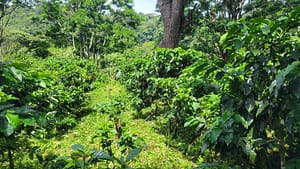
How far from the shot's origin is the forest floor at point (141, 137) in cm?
292

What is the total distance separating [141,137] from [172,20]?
286 centimetres

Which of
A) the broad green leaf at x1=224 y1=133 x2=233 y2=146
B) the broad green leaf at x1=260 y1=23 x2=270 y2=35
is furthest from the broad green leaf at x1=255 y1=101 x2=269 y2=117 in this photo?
the broad green leaf at x1=260 y1=23 x2=270 y2=35

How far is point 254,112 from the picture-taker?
1.64 meters

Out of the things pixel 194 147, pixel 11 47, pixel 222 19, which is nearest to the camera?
pixel 194 147

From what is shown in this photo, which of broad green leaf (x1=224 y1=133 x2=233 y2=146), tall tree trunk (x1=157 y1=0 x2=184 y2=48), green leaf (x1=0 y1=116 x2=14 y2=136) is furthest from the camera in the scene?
tall tree trunk (x1=157 y1=0 x2=184 y2=48)

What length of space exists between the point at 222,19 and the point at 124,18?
826 centimetres

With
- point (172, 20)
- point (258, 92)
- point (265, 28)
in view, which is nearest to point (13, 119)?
point (265, 28)

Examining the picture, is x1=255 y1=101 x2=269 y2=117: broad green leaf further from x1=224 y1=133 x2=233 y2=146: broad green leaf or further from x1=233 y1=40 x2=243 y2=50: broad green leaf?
x1=233 y1=40 x2=243 y2=50: broad green leaf

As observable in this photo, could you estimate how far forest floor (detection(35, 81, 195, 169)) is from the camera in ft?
9.57

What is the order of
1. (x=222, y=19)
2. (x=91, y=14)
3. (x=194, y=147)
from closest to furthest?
(x=194, y=147), (x=222, y=19), (x=91, y=14)

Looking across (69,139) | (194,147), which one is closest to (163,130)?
(194,147)

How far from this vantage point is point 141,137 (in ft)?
11.0

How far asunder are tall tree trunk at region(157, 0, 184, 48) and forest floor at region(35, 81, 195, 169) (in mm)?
1664

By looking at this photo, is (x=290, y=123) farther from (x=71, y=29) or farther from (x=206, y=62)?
(x=71, y=29)
